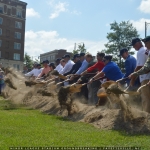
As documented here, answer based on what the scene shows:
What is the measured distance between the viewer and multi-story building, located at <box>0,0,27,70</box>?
65.1 meters

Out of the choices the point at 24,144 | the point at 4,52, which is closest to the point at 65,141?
the point at 24,144

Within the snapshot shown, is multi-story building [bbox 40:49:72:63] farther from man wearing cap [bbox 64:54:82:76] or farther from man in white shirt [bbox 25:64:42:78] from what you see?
man wearing cap [bbox 64:54:82:76]

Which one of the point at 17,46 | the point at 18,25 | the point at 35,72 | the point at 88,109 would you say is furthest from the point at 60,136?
the point at 18,25

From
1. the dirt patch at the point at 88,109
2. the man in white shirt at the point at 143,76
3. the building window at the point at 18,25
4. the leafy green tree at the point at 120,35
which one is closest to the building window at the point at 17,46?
the building window at the point at 18,25

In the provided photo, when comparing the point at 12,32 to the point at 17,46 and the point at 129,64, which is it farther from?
the point at 129,64

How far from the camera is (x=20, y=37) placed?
67.9m

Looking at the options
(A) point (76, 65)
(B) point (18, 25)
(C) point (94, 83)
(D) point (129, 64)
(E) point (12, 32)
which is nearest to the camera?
(D) point (129, 64)

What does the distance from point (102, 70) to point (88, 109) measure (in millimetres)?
1269

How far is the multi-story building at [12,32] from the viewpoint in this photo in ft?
214

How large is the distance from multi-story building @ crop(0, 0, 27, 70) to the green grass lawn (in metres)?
58.7

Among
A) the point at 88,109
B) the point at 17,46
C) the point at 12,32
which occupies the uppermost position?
the point at 12,32

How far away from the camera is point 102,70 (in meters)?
9.06

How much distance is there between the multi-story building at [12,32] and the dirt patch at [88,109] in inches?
2063

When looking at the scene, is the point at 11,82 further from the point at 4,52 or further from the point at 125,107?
the point at 4,52
